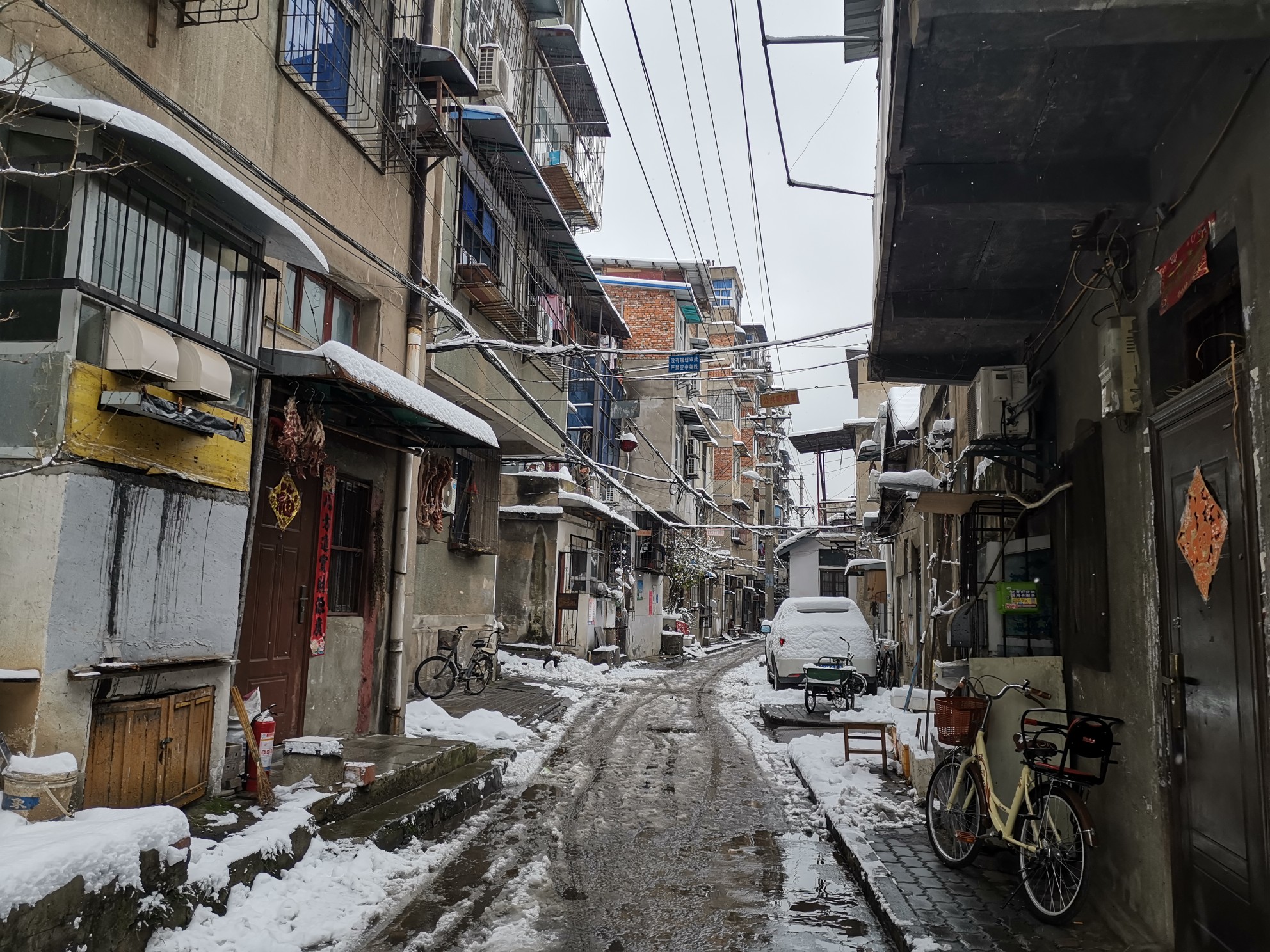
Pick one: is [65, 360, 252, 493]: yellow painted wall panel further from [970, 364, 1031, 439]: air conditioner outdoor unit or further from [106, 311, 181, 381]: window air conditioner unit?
[970, 364, 1031, 439]: air conditioner outdoor unit

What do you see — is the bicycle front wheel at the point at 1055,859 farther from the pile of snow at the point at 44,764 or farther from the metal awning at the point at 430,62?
the metal awning at the point at 430,62

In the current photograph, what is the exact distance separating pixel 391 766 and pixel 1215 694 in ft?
21.1

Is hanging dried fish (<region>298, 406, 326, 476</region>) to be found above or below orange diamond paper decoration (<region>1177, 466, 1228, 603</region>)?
above

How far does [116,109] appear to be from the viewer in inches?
199

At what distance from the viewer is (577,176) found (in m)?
20.5

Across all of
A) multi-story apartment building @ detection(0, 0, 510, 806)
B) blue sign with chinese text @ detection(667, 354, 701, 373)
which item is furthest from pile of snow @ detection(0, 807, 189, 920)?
blue sign with chinese text @ detection(667, 354, 701, 373)

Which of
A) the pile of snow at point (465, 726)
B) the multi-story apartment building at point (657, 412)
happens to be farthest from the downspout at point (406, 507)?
the multi-story apartment building at point (657, 412)

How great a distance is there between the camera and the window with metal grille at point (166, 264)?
5.52m

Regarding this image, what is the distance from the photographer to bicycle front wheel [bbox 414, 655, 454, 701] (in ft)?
51.2

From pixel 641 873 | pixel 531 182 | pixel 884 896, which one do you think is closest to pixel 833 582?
pixel 531 182

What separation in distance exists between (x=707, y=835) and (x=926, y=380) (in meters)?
5.54

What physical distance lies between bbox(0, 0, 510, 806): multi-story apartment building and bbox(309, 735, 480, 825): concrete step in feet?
2.32

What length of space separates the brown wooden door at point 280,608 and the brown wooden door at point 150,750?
1765mm

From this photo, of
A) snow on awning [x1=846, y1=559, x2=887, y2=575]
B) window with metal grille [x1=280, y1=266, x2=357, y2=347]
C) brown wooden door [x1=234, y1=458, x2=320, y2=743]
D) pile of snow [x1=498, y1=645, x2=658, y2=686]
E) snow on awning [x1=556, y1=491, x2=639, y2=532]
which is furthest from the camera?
snow on awning [x1=846, y1=559, x2=887, y2=575]
